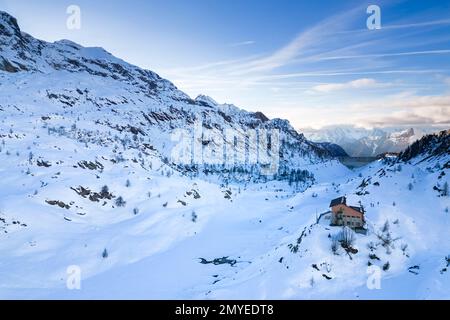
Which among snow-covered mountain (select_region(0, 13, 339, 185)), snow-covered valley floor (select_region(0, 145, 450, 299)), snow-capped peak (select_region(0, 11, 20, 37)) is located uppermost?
snow-capped peak (select_region(0, 11, 20, 37))

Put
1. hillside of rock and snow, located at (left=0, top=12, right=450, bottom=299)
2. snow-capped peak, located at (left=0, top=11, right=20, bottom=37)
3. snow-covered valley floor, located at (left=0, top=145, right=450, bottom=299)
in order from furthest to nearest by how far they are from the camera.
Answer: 1. snow-capped peak, located at (left=0, top=11, right=20, bottom=37)
2. hillside of rock and snow, located at (left=0, top=12, right=450, bottom=299)
3. snow-covered valley floor, located at (left=0, top=145, right=450, bottom=299)

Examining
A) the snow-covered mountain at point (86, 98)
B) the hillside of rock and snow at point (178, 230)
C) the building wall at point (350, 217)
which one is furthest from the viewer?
the snow-covered mountain at point (86, 98)

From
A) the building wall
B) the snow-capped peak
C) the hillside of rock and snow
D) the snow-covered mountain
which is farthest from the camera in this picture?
the snow-capped peak

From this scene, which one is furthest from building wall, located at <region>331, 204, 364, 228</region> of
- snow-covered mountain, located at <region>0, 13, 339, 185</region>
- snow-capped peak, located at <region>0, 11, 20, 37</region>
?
snow-capped peak, located at <region>0, 11, 20, 37</region>

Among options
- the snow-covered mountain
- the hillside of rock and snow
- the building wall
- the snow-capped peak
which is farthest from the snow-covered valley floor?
the snow-capped peak

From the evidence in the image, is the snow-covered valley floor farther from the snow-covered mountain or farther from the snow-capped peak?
the snow-capped peak

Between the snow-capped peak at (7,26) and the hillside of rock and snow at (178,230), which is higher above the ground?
the snow-capped peak at (7,26)

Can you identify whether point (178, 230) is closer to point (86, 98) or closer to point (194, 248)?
point (194, 248)

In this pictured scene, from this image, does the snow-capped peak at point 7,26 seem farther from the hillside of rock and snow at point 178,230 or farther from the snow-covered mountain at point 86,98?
the hillside of rock and snow at point 178,230

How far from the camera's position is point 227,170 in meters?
144

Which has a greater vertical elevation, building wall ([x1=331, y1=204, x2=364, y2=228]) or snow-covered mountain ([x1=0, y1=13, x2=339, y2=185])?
snow-covered mountain ([x1=0, y1=13, x2=339, y2=185])

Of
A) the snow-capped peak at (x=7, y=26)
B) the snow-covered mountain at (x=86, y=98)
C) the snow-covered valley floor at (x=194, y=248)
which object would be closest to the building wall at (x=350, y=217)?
the snow-covered valley floor at (x=194, y=248)

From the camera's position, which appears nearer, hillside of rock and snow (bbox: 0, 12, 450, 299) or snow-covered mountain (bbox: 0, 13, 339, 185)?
hillside of rock and snow (bbox: 0, 12, 450, 299)

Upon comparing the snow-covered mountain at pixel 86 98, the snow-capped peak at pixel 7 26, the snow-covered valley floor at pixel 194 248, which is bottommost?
the snow-covered valley floor at pixel 194 248
